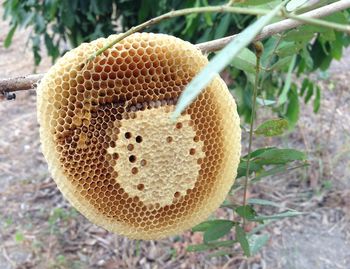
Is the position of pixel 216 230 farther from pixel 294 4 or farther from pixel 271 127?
pixel 294 4

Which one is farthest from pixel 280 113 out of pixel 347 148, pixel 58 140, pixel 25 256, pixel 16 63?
pixel 16 63

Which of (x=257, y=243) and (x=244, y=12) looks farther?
(x=257, y=243)

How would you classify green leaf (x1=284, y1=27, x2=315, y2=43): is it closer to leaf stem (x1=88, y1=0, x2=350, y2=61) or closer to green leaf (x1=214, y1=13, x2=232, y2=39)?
leaf stem (x1=88, y1=0, x2=350, y2=61)

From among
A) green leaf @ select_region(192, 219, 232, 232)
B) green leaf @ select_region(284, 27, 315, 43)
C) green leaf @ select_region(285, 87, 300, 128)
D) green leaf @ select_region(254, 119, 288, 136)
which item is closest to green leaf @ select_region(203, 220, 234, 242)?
green leaf @ select_region(192, 219, 232, 232)

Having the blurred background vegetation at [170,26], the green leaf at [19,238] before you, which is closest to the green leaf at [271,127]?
the blurred background vegetation at [170,26]

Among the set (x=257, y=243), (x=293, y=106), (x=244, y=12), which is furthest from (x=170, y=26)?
(x=244, y=12)

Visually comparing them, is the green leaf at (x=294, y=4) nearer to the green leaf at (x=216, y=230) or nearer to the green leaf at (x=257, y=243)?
the green leaf at (x=216, y=230)
